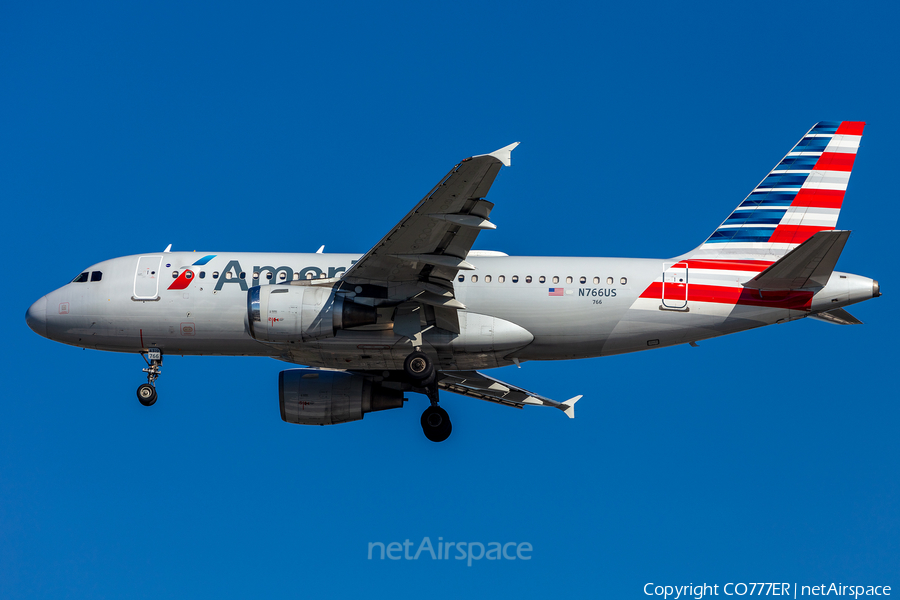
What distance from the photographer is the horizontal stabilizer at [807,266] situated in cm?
2398

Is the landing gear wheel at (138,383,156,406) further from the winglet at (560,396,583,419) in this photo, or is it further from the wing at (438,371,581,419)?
the winglet at (560,396,583,419)

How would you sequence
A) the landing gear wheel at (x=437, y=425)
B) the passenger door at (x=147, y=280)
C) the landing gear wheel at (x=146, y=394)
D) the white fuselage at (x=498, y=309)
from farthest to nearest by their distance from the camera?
the landing gear wheel at (x=437, y=425) → the landing gear wheel at (x=146, y=394) → the passenger door at (x=147, y=280) → the white fuselage at (x=498, y=309)

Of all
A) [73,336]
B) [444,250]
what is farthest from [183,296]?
[444,250]

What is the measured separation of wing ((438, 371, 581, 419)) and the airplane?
8.04ft

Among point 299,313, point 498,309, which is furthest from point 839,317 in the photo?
point 299,313

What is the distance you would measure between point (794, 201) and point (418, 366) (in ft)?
42.3

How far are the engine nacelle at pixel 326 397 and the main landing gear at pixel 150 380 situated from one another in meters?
4.04

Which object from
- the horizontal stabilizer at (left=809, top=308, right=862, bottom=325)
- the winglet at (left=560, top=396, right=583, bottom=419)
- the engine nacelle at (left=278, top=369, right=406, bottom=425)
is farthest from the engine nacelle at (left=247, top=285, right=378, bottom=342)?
the horizontal stabilizer at (left=809, top=308, right=862, bottom=325)

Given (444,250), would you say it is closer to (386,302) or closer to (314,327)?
(386,302)

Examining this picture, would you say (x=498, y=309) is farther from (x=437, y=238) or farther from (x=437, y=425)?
(x=437, y=425)

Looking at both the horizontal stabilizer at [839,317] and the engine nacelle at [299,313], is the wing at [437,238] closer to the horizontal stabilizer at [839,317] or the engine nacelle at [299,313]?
the engine nacelle at [299,313]

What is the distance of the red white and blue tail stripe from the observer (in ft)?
91.0

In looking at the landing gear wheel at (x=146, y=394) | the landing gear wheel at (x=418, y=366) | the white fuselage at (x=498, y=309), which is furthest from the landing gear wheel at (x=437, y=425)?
the landing gear wheel at (x=146, y=394)

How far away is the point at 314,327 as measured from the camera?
25.2 m
